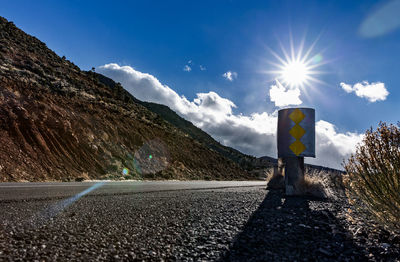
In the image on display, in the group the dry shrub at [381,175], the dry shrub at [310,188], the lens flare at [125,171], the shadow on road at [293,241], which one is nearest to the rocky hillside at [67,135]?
the lens flare at [125,171]

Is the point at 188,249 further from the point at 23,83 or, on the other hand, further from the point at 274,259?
the point at 23,83

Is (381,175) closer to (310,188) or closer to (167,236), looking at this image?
(167,236)

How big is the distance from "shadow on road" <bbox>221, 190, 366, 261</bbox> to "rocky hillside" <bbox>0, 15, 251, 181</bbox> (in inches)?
568

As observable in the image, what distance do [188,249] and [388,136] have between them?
2.60 m

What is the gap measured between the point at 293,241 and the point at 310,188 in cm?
490

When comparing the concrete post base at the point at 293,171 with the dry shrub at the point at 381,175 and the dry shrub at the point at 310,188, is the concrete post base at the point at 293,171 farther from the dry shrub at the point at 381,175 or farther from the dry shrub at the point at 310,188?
the dry shrub at the point at 381,175

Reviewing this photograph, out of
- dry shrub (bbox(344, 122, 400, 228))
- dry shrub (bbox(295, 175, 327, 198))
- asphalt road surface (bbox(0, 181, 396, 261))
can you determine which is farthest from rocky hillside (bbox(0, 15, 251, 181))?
dry shrub (bbox(344, 122, 400, 228))

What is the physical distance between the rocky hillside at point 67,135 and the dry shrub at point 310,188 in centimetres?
1375

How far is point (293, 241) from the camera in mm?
2541

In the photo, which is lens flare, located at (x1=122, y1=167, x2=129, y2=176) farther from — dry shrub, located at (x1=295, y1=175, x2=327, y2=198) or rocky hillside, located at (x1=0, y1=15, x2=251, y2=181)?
dry shrub, located at (x1=295, y1=175, x2=327, y2=198)

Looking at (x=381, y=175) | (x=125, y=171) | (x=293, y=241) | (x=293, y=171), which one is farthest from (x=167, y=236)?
(x=125, y=171)

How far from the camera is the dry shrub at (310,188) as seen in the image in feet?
22.2

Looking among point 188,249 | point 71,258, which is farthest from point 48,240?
point 188,249

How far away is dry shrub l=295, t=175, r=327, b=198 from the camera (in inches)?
266
